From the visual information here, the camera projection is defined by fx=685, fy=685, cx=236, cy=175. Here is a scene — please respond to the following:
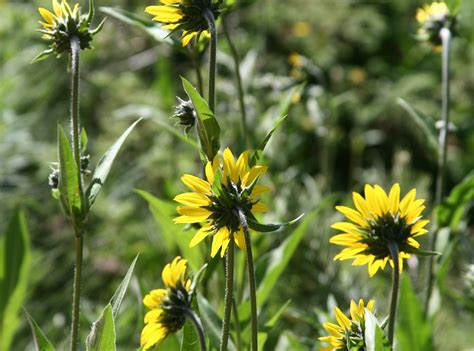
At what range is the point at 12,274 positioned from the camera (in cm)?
137

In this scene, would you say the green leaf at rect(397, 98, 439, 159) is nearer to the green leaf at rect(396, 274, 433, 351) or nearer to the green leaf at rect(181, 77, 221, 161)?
the green leaf at rect(396, 274, 433, 351)

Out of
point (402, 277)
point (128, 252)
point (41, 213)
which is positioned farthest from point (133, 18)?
point (41, 213)

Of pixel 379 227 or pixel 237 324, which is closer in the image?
pixel 379 227

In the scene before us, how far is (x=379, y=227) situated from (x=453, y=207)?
0.60 meters

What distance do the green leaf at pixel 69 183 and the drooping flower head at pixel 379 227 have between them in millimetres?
329

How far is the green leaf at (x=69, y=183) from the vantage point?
33.6 inches

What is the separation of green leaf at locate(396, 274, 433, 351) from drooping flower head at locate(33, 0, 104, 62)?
0.67 meters

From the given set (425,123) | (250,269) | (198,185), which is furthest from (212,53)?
(425,123)

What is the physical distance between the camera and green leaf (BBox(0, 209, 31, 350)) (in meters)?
1.33

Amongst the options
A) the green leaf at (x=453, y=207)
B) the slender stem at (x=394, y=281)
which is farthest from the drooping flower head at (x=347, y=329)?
the green leaf at (x=453, y=207)

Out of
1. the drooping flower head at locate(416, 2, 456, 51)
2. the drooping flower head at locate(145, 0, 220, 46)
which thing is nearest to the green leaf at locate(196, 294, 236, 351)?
the drooping flower head at locate(145, 0, 220, 46)

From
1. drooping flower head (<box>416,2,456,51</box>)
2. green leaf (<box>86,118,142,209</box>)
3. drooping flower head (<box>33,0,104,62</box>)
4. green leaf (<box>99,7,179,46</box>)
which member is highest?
drooping flower head (<box>416,2,456,51</box>)

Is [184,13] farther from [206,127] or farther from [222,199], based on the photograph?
[222,199]

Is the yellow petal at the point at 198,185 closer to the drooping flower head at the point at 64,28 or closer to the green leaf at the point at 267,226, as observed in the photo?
the green leaf at the point at 267,226
